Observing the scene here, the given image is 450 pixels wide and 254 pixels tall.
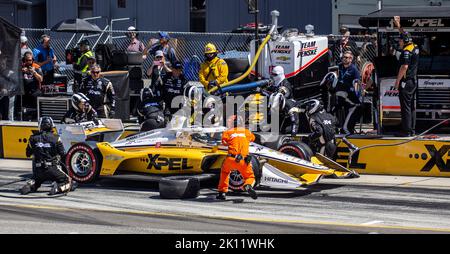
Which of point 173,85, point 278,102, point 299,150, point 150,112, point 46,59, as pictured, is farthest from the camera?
point 46,59

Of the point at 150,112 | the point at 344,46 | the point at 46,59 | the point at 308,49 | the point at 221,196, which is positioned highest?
the point at 344,46

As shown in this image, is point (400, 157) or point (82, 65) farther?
point (82, 65)

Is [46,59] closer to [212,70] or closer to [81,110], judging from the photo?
[81,110]

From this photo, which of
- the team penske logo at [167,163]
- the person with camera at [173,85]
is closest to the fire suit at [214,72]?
the person with camera at [173,85]

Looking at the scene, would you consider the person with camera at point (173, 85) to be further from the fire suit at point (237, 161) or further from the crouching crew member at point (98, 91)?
the fire suit at point (237, 161)

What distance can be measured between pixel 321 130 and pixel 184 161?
273cm

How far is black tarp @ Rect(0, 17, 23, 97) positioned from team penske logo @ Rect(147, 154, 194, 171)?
649 cm

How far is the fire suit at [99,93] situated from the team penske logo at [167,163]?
4.22m

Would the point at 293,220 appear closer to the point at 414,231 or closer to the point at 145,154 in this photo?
the point at 414,231

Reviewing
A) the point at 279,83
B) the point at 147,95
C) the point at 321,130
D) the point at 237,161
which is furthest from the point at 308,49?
the point at 237,161

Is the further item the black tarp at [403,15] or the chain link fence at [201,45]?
the chain link fence at [201,45]

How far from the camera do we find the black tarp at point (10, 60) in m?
21.5

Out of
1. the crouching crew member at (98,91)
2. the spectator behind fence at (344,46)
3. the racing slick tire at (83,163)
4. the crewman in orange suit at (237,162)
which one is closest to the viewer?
the crewman in orange suit at (237,162)

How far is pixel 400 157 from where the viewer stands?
17.5m
